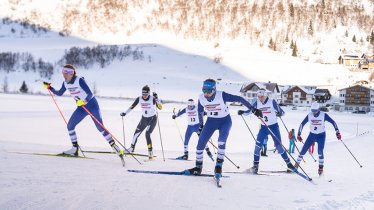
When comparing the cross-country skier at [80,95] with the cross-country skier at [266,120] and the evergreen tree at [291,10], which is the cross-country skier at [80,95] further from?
the evergreen tree at [291,10]

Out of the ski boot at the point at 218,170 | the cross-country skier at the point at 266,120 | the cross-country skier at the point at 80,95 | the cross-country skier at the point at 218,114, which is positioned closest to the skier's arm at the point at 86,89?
the cross-country skier at the point at 80,95

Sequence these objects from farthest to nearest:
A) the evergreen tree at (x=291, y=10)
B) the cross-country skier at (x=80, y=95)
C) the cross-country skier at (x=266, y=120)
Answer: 1. the evergreen tree at (x=291, y=10)
2. the cross-country skier at (x=266, y=120)
3. the cross-country skier at (x=80, y=95)

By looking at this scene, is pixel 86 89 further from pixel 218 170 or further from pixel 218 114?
pixel 218 170

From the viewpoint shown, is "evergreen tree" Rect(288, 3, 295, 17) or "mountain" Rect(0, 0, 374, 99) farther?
"evergreen tree" Rect(288, 3, 295, 17)

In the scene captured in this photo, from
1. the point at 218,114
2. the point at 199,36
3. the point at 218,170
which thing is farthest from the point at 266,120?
the point at 199,36

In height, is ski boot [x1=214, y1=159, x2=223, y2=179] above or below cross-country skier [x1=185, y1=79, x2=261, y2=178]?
below

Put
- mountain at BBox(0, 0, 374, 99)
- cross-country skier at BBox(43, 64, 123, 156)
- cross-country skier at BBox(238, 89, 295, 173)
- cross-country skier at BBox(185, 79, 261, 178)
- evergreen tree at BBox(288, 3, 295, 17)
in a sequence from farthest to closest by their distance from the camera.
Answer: evergreen tree at BBox(288, 3, 295, 17), mountain at BBox(0, 0, 374, 99), cross-country skier at BBox(238, 89, 295, 173), cross-country skier at BBox(43, 64, 123, 156), cross-country skier at BBox(185, 79, 261, 178)

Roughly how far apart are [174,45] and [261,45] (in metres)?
25.5

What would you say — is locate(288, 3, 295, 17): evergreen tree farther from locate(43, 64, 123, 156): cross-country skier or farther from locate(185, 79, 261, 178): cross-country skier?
locate(185, 79, 261, 178): cross-country skier

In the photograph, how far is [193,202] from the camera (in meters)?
4.73

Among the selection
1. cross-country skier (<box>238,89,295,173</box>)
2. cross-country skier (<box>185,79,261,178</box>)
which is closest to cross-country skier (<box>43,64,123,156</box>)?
cross-country skier (<box>185,79,261,178</box>)

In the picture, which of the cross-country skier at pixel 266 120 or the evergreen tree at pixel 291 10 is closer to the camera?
the cross-country skier at pixel 266 120

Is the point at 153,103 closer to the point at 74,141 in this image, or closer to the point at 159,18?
the point at 74,141

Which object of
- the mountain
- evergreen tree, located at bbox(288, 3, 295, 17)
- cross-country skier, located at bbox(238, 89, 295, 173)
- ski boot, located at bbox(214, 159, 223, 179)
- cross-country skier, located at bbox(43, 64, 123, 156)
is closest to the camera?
ski boot, located at bbox(214, 159, 223, 179)
